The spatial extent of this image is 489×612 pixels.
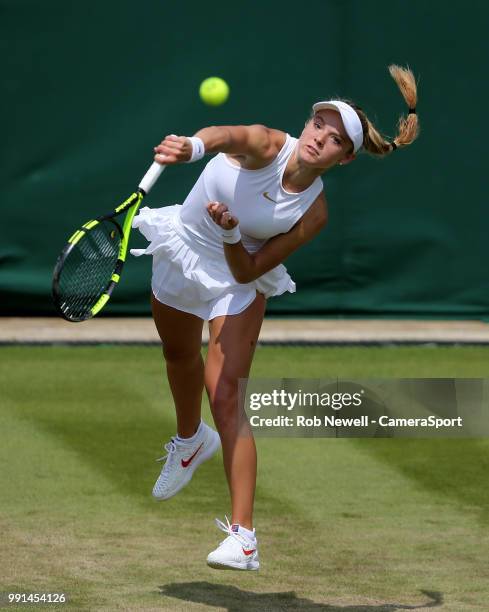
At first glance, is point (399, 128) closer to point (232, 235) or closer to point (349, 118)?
point (349, 118)

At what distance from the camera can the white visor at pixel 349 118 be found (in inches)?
200

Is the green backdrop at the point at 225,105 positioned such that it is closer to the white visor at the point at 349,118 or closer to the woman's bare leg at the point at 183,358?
the woman's bare leg at the point at 183,358

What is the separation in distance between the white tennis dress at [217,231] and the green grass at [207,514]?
0.97 metres

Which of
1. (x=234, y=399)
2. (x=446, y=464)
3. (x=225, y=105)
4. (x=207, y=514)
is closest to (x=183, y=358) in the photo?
(x=234, y=399)

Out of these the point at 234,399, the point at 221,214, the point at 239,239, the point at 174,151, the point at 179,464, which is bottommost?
the point at 179,464

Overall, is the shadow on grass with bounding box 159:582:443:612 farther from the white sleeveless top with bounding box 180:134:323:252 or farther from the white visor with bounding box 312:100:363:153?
the white visor with bounding box 312:100:363:153

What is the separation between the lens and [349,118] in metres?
5.09

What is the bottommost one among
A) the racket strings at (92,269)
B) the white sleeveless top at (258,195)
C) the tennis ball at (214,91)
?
the racket strings at (92,269)

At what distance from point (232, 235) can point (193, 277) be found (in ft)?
1.48

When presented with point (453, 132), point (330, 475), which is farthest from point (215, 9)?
point (330, 475)

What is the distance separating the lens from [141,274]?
10.0 m

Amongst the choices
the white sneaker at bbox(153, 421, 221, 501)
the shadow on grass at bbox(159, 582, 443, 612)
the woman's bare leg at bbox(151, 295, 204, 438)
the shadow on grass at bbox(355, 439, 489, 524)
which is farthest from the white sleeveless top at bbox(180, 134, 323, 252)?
the shadow on grass at bbox(355, 439, 489, 524)

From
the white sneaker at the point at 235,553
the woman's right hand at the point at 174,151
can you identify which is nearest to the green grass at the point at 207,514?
the white sneaker at the point at 235,553

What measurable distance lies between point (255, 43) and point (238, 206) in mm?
4834
